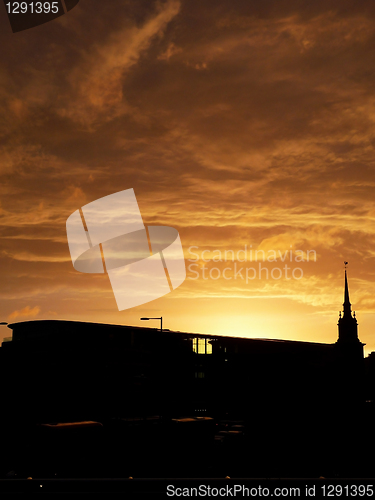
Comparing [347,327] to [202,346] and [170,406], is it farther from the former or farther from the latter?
[170,406]

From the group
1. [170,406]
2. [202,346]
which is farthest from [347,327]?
[170,406]

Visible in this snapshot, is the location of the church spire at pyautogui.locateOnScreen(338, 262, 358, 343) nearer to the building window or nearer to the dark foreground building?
the dark foreground building

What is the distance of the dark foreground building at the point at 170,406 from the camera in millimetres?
34031

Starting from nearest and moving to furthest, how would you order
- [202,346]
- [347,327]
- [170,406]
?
[170,406] < [202,346] < [347,327]

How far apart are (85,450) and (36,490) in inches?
897

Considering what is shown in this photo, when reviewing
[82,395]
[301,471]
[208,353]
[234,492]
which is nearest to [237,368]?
[208,353]

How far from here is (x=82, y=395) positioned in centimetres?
7288

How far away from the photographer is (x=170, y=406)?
8238 cm

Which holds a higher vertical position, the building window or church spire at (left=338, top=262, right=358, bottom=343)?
church spire at (left=338, top=262, right=358, bottom=343)

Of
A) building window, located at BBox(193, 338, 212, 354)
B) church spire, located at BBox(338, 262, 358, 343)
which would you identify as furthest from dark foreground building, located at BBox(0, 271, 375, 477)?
church spire, located at BBox(338, 262, 358, 343)

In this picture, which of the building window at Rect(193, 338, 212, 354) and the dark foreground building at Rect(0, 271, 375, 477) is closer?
the dark foreground building at Rect(0, 271, 375, 477)

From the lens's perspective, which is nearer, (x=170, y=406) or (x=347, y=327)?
(x=170, y=406)

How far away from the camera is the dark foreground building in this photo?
34.0m

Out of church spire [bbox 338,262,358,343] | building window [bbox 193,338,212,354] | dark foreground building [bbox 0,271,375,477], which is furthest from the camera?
church spire [bbox 338,262,358,343]
